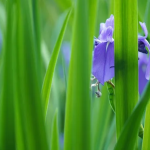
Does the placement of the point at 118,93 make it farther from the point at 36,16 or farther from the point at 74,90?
the point at 36,16

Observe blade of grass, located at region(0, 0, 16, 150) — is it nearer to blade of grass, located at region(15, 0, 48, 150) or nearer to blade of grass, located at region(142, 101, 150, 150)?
blade of grass, located at region(15, 0, 48, 150)

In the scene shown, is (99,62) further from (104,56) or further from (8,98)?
(8,98)

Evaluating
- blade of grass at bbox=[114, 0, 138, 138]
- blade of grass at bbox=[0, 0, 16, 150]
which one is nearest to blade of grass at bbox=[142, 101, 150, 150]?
blade of grass at bbox=[114, 0, 138, 138]

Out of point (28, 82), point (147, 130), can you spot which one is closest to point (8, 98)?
point (28, 82)

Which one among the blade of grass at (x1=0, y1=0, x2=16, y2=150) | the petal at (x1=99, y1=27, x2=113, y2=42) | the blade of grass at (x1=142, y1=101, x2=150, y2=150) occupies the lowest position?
the blade of grass at (x1=142, y1=101, x2=150, y2=150)

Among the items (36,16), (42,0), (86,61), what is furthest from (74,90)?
(42,0)

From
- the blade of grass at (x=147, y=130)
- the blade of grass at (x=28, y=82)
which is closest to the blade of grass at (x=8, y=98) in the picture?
the blade of grass at (x=28, y=82)
